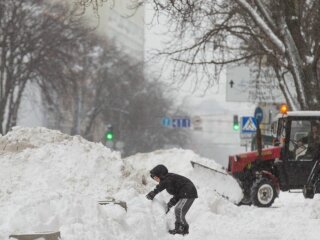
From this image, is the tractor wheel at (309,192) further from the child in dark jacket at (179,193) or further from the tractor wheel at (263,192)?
the child in dark jacket at (179,193)

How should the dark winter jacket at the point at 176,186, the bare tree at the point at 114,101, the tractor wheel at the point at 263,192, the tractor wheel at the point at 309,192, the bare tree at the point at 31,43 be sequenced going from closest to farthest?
the dark winter jacket at the point at 176,186 → the tractor wheel at the point at 309,192 → the tractor wheel at the point at 263,192 → the bare tree at the point at 31,43 → the bare tree at the point at 114,101

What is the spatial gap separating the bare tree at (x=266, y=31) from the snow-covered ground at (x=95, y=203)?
10.2 feet

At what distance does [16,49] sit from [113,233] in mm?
26524

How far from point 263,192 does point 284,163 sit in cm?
96

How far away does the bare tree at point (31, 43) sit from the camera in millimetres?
34062

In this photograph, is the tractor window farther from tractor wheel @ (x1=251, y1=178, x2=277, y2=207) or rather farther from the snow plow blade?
the snow plow blade

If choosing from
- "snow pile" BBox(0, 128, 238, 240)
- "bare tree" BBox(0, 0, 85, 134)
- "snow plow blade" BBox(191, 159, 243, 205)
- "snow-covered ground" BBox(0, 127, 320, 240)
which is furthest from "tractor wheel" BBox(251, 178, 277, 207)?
"bare tree" BBox(0, 0, 85, 134)

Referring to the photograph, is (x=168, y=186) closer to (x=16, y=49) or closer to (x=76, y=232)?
(x=76, y=232)

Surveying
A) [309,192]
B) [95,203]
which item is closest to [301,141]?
[309,192]

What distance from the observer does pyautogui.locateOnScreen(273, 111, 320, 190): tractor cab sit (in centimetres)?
1791

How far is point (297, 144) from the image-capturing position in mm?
18266

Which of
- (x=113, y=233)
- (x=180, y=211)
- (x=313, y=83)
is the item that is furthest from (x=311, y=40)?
(x=113, y=233)

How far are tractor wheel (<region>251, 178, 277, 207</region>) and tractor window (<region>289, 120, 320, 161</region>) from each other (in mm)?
980

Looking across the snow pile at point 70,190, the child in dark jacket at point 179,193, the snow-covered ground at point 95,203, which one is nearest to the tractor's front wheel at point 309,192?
the snow-covered ground at point 95,203
